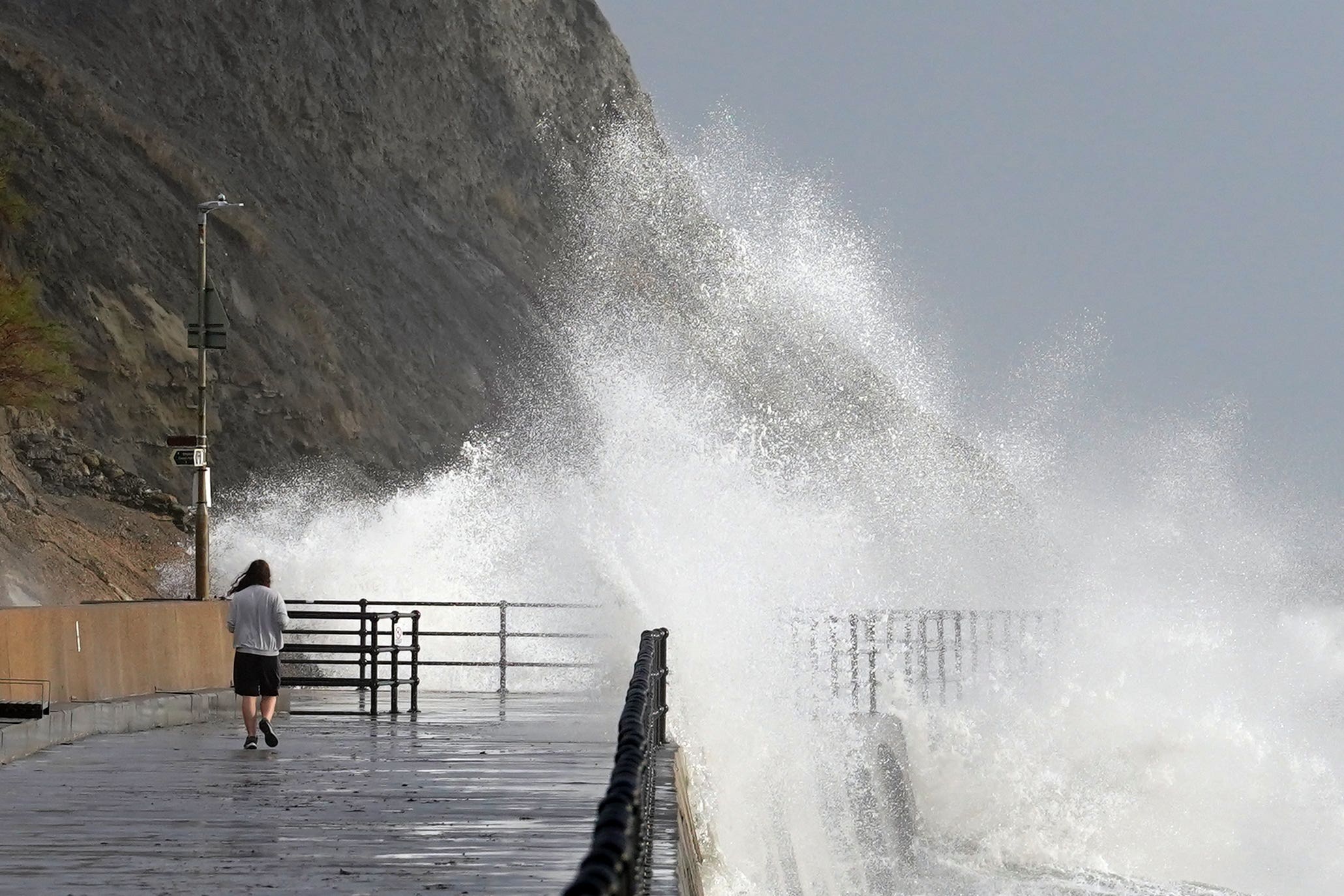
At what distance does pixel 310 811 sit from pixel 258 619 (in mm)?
4398

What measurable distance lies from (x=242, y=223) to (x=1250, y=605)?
3058 cm

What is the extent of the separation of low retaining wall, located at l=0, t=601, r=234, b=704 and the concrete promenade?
931mm

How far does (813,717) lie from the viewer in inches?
947

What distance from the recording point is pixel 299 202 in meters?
62.1

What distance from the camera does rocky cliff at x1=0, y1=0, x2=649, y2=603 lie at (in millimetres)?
45281

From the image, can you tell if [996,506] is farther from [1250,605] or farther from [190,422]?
[190,422]

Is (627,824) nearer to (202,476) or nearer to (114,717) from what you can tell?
(114,717)

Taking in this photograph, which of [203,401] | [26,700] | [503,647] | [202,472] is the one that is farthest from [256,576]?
[203,401]

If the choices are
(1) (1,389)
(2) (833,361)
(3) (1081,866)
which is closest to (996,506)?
(2) (833,361)

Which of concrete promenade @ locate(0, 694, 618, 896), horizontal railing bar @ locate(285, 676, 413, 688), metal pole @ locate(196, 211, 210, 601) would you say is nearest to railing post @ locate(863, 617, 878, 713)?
concrete promenade @ locate(0, 694, 618, 896)

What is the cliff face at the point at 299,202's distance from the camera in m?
48.0

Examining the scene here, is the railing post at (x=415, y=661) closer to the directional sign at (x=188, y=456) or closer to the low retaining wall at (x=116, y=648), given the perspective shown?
the low retaining wall at (x=116, y=648)

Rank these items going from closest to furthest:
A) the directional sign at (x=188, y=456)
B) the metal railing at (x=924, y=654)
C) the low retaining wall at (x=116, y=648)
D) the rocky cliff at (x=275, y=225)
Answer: the low retaining wall at (x=116, y=648) < the directional sign at (x=188, y=456) < the metal railing at (x=924, y=654) < the rocky cliff at (x=275, y=225)

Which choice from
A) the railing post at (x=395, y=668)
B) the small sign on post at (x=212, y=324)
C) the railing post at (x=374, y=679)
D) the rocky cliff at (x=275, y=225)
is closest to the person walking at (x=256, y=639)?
the railing post at (x=395, y=668)
